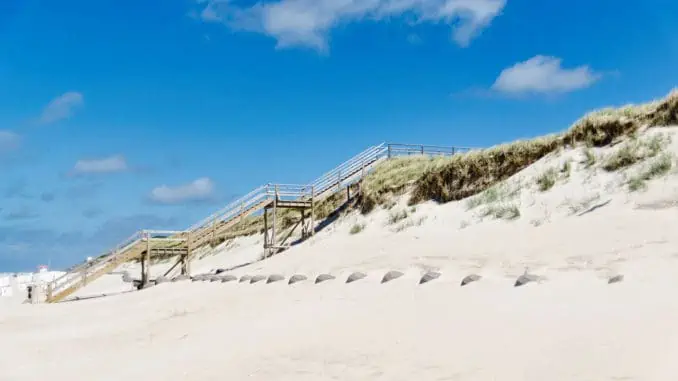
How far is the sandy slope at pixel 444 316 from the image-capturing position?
272 inches

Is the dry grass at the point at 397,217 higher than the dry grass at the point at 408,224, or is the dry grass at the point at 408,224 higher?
the dry grass at the point at 397,217

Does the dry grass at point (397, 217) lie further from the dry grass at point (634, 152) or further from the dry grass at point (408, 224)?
the dry grass at point (634, 152)

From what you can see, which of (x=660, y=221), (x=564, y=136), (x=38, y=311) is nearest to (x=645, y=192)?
(x=660, y=221)

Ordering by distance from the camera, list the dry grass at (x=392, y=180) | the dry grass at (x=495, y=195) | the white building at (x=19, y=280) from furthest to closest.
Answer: the white building at (x=19, y=280)
the dry grass at (x=392, y=180)
the dry grass at (x=495, y=195)

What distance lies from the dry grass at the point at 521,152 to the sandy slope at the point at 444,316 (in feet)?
3.24

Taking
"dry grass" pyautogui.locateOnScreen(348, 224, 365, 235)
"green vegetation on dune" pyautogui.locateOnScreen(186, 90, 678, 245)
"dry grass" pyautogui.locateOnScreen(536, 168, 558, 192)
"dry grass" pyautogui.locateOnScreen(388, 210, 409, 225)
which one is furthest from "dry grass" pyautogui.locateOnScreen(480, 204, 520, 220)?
"dry grass" pyautogui.locateOnScreen(348, 224, 365, 235)

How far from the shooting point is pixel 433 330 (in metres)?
8.23

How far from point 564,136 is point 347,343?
13.1m

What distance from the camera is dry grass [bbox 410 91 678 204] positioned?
56.7 ft

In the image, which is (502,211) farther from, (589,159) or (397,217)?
(397,217)

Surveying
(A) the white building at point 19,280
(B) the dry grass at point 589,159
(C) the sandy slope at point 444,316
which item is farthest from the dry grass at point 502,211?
(A) the white building at point 19,280

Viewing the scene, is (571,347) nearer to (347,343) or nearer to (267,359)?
(347,343)

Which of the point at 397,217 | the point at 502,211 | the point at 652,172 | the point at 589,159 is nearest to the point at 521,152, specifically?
the point at 589,159

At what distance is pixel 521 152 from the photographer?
20.5 meters
